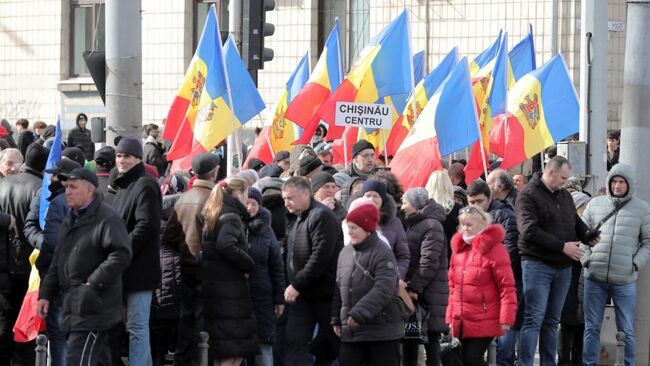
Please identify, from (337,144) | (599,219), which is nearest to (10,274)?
(599,219)

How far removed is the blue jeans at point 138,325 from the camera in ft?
37.3

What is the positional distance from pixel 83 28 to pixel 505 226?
769 inches

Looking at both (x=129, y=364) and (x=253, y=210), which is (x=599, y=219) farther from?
(x=129, y=364)

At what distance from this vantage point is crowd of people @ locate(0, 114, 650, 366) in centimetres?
1062

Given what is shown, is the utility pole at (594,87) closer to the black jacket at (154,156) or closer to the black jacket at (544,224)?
the black jacket at (544,224)

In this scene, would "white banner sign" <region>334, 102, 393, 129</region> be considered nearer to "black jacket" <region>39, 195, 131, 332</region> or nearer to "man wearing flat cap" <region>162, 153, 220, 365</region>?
"man wearing flat cap" <region>162, 153, 220, 365</region>

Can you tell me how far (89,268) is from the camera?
10.5 m

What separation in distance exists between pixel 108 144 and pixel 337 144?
6109 millimetres

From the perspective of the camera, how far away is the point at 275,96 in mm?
28062

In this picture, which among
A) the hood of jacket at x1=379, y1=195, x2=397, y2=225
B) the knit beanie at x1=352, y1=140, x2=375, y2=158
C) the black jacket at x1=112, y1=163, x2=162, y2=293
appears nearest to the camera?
the black jacket at x1=112, y1=163, x2=162, y2=293

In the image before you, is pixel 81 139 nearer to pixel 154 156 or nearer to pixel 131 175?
pixel 154 156

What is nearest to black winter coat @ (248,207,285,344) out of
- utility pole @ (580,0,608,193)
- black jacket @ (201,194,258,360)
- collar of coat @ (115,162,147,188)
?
black jacket @ (201,194,258,360)

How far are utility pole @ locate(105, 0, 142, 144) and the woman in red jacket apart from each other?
10.1 feet

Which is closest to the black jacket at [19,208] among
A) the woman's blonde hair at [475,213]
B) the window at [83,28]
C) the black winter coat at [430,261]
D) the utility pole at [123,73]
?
the utility pole at [123,73]
